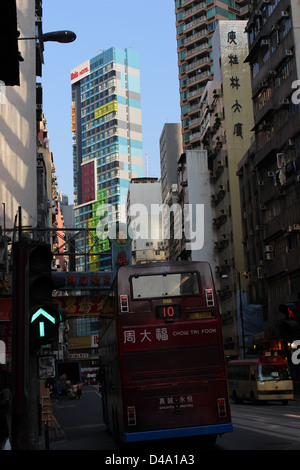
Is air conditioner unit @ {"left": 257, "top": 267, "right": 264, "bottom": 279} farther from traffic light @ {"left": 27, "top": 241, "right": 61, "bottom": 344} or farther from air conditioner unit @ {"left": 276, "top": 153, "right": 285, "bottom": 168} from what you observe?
traffic light @ {"left": 27, "top": 241, "right": 61, "bottom": 344}

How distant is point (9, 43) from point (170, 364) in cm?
768

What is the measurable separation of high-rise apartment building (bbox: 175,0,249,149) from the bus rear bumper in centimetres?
8825

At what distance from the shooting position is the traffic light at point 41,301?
8680 millimetres

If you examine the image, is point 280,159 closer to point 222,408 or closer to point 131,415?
point 222,408

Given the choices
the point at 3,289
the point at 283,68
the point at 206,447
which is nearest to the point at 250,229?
the point at 283,68

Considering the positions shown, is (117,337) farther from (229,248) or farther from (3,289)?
(229,248)

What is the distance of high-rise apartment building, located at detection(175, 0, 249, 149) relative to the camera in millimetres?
102250

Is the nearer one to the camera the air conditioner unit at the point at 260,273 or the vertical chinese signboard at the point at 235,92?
the air conditioner unit at the point at 260,273

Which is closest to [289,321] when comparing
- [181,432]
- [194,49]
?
[181,432]

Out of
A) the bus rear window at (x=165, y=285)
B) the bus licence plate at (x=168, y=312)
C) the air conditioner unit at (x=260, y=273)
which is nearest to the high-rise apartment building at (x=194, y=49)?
the air conditioner unit at (x=260, y=273)

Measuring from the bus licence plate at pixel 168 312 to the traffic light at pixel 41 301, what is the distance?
242 inches

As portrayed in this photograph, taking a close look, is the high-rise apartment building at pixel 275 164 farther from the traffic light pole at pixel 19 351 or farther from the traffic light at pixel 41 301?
the traffic light pole at pixel 19 351

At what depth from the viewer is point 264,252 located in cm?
5381
